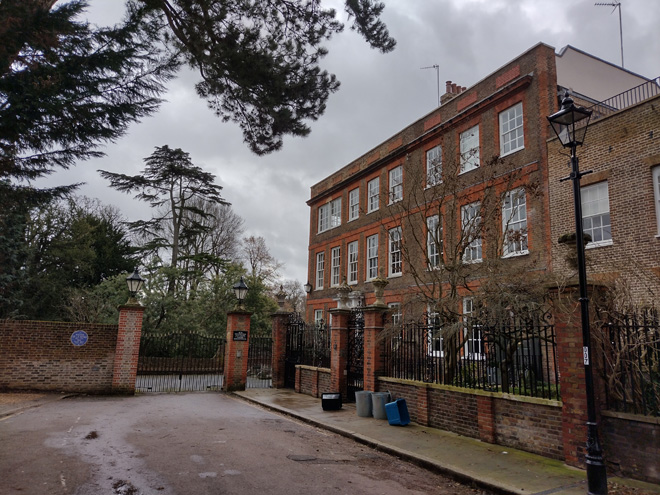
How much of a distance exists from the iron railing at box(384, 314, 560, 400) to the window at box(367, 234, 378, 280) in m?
12.7

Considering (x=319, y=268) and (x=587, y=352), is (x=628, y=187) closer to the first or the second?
(x=587, y=352)

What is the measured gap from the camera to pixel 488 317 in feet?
31.1

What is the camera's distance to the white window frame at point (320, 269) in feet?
98.9

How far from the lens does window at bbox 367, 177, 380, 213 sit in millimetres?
25641

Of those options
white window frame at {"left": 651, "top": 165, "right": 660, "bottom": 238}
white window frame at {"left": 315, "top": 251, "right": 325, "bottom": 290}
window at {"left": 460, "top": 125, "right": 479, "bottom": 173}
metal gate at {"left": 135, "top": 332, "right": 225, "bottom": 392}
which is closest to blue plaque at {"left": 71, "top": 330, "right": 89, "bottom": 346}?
metal gate at {"left": 135, "top": 332, "right": 225, "bottom": 392}

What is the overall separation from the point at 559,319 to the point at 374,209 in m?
18.6

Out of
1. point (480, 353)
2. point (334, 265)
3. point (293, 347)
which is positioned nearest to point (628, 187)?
point (480, 353)

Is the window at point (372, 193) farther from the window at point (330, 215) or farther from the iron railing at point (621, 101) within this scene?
the iron railing at point (621, 101)

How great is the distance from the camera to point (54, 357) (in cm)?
1483

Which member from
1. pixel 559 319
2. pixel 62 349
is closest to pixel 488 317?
pixel 559 319

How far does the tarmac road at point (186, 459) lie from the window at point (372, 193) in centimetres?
1626

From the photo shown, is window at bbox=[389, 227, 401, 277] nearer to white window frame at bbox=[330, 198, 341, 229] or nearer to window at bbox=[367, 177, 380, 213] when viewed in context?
window at bbox=[367, 177, 380, 213]

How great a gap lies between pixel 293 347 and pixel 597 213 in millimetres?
11197

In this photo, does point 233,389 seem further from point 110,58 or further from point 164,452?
point 110,58
